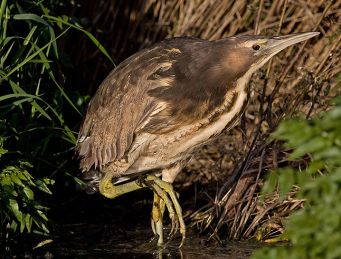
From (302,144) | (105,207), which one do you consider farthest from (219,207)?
(302,144)

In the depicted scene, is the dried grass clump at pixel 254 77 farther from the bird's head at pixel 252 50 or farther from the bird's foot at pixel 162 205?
the bird's head at pixel 252 50

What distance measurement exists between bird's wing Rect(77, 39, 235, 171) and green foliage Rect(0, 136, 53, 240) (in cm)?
45

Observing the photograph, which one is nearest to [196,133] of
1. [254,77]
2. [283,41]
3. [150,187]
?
[150,187]

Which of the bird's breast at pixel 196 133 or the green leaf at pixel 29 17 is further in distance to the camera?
the green leaf at pixel 29 17

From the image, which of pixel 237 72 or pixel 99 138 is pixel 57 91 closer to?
pixel 99 138

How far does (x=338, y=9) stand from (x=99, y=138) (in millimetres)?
1701

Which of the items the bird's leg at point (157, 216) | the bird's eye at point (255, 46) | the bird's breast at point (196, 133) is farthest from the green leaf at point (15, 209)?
the bird's eye at point (255, 46)

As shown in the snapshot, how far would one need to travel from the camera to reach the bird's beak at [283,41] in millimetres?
4480

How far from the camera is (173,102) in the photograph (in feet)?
14.9

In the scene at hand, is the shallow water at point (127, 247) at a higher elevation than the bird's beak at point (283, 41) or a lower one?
lower

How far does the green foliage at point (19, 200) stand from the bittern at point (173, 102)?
445 millimetres

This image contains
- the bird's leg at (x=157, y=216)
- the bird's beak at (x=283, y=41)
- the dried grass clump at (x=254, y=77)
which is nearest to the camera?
the bird's beak at (x=283, y=41)

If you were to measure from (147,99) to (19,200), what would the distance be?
33.8 inches

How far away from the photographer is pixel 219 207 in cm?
504
